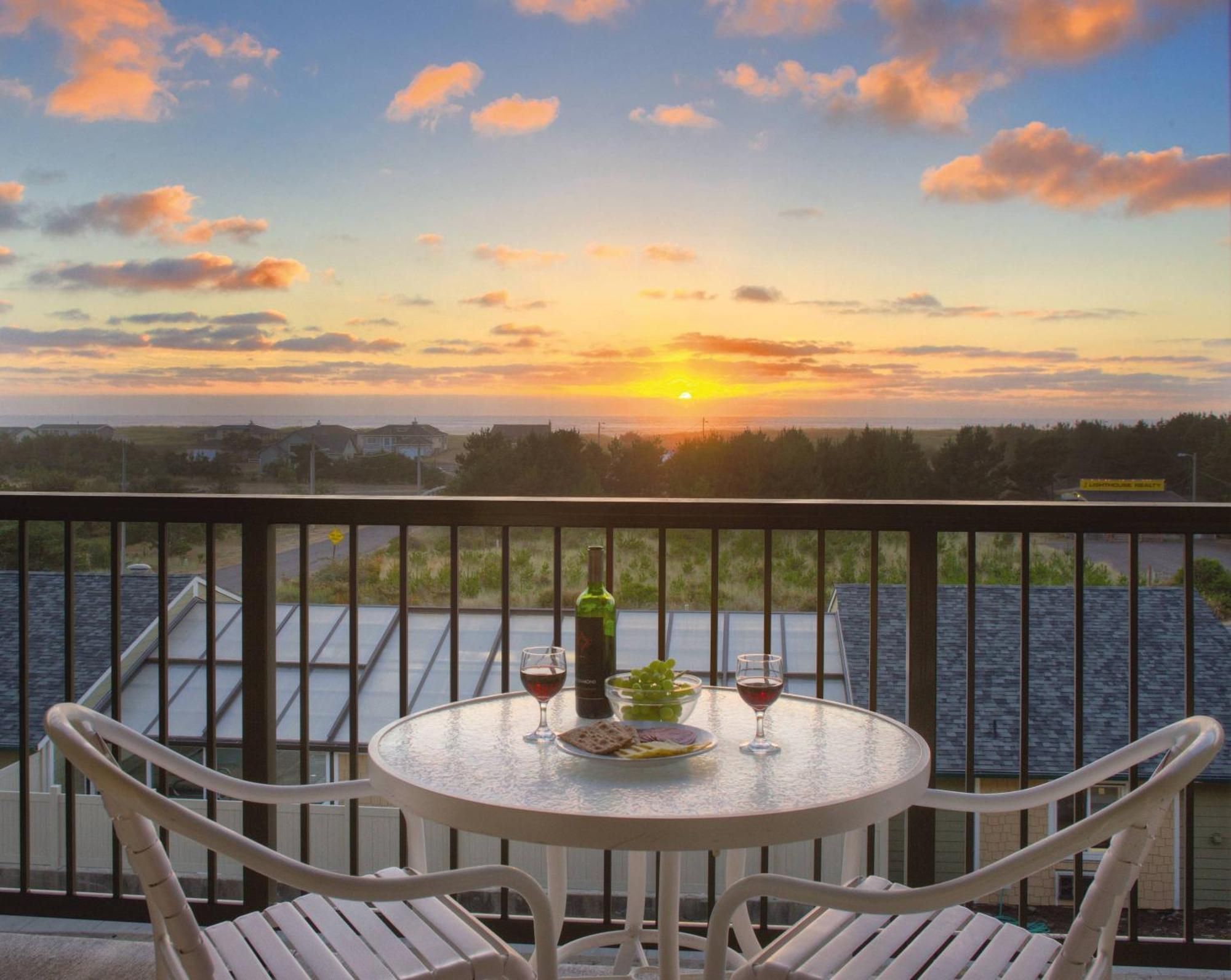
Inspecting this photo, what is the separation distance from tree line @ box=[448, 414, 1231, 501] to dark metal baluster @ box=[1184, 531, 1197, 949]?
26.4ft

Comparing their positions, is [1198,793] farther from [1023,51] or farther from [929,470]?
[1023,51]

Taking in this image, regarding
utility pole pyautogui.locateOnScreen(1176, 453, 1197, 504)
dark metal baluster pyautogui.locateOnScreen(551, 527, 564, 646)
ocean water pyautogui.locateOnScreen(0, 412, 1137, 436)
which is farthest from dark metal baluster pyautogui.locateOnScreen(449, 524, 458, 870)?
ocean water pyautogui.locateOnScreen(0, 412, 1137, 436)

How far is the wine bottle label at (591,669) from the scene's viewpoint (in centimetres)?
166

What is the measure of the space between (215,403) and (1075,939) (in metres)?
13.6

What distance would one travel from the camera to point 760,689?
155 cm

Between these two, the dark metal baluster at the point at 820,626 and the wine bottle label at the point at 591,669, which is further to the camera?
the dark metal baluster at the point at 820,626

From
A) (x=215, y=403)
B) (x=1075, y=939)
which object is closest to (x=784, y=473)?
(x=215, y=403)

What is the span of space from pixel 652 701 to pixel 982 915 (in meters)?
0.65

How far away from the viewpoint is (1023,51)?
11297 mm

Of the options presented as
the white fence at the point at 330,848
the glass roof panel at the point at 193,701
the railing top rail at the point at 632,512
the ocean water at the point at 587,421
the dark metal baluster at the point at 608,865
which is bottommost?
the white fence at the point at 330,848

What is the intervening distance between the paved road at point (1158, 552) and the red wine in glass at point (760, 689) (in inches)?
46.5

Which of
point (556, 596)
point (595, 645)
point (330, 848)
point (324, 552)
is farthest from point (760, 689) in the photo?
point (324, 552)

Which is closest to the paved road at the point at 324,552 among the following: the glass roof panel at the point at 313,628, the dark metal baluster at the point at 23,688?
the glass roof panel at the point at 313,628

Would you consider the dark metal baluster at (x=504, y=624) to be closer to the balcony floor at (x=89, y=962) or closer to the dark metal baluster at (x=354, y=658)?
the balcony floor at (x=89, y=962)
